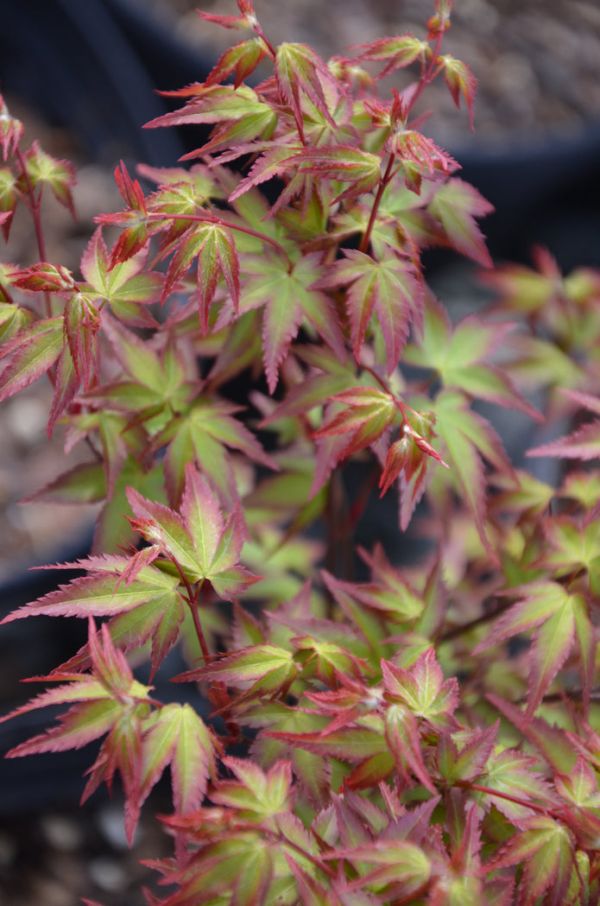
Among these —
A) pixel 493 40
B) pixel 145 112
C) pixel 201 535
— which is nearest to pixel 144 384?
pixel 201 535

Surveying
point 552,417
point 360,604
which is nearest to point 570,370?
point 552,417

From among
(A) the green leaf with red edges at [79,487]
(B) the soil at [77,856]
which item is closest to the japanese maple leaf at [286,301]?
(A) the green leaf with red edges at [79,487]

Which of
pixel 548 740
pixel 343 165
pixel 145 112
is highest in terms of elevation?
pixel 343 165

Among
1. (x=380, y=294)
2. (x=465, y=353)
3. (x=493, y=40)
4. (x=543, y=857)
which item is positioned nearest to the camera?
(x=543, y=857)

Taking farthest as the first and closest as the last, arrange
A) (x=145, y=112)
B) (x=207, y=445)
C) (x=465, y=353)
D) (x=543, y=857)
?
(x=145, y=112), (x=465, y=353), (x=207, y=445), (x=543, y=857)

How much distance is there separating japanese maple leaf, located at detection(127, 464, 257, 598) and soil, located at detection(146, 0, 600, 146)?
5.72ft

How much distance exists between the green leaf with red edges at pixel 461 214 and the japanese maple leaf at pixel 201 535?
28 centimetres

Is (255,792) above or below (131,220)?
below

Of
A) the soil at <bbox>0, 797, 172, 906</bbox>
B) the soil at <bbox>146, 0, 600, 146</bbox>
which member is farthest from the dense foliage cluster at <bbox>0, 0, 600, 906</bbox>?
the soil at <bbox>146, 0, 600, 146</bbox>

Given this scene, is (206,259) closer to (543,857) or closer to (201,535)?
(201,535)

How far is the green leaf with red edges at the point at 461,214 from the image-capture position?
77cm

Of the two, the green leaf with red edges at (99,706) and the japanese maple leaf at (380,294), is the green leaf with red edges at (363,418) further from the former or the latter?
the green leaf with red edges at (99,706)

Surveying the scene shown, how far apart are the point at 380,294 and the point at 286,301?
0.07 metres

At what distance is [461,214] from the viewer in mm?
779
